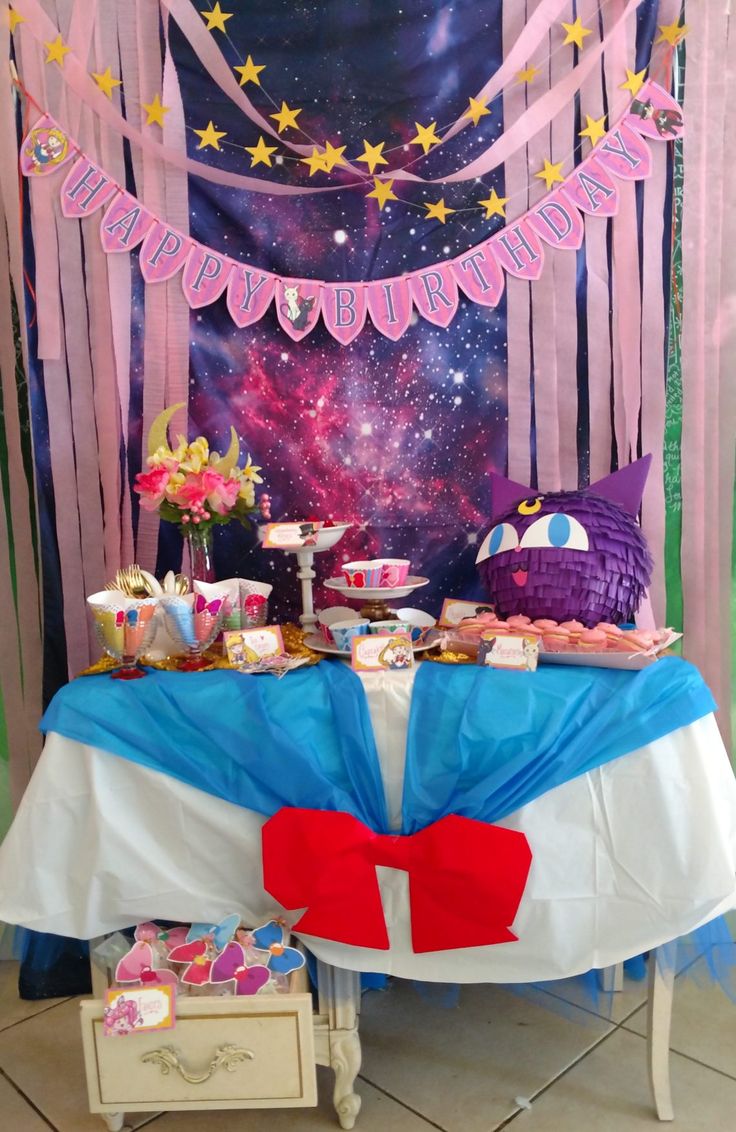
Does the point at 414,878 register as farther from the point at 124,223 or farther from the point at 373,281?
the point at 124,223

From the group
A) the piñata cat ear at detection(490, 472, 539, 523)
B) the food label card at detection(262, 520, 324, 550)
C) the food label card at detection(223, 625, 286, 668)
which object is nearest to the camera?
the food label card at detection(223, 625, 286, 668)

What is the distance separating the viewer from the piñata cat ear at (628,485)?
1774 millimetres

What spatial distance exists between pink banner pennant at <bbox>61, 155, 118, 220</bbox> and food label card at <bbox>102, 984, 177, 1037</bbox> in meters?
1.57

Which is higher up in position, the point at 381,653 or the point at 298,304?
the point at 298,304

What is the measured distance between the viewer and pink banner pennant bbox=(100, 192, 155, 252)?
189 centimetres

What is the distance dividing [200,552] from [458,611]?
1.82 feet

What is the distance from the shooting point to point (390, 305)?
1928 mm

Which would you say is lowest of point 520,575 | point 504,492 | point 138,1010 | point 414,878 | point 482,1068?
point 482,1068

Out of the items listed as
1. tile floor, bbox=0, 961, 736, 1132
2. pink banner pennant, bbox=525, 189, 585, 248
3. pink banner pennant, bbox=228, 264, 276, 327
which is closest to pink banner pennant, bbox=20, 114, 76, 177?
pink banner pennant, bbox=228, 264, 276, 327

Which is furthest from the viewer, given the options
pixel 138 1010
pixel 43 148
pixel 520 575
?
pixel 43 148

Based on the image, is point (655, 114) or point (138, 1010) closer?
point (138, 1010)

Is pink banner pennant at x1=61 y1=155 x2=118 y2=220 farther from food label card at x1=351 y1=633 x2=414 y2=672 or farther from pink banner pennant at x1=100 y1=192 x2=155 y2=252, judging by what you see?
food label card at x1=351 y1=633 x2=414 y2=672

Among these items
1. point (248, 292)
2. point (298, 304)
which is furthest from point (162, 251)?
point (298, 304)

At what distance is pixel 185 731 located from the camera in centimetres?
149
